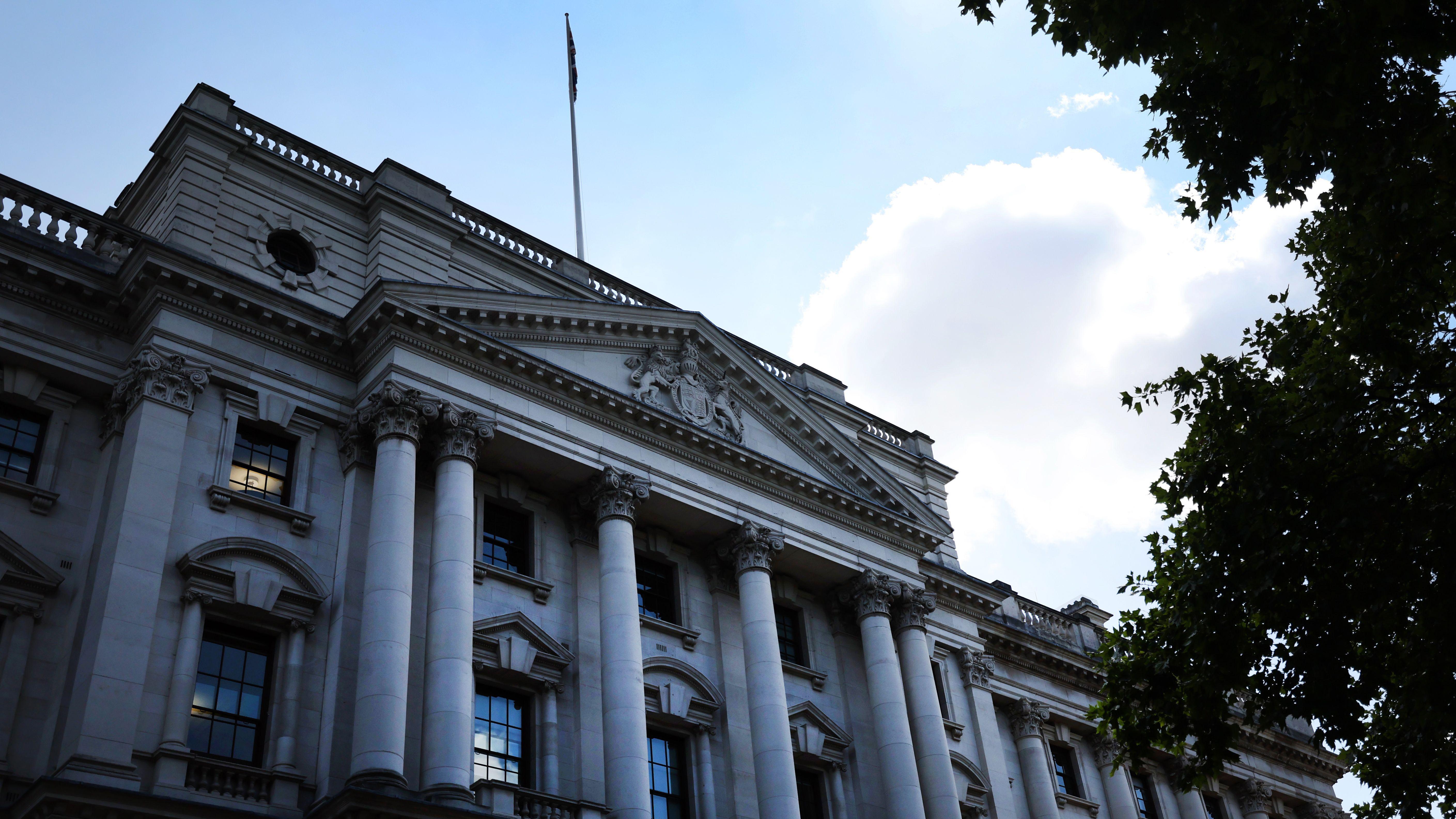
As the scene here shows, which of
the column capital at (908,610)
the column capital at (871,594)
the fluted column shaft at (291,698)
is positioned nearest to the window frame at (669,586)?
the column capital at (871,594)

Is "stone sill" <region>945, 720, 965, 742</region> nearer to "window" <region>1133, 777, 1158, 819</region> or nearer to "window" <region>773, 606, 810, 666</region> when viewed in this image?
"window" <region>773, 606, 810, 666</region>

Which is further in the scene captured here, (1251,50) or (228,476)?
(228,476)

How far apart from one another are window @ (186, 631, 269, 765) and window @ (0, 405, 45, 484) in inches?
171

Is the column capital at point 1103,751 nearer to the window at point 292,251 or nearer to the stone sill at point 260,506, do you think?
the stone sill at point 260,506

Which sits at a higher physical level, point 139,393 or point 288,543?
point 139,393

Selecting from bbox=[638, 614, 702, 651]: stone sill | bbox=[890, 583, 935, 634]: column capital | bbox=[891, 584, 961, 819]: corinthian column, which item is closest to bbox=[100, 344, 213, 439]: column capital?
bbox=[638, 614, 702, 651]: stone sill

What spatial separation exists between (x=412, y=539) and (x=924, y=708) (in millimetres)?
13300

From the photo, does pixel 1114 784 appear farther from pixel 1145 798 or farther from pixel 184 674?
pixel 184 674

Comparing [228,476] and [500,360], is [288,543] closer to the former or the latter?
[228,476]

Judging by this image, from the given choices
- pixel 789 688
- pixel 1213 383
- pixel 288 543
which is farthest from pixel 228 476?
pixel 1213 383

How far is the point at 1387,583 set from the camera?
16.7 m

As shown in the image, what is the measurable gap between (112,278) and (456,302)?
20.2 feet

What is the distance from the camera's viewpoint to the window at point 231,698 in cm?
1964

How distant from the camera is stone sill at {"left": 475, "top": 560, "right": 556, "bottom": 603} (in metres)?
24.0
